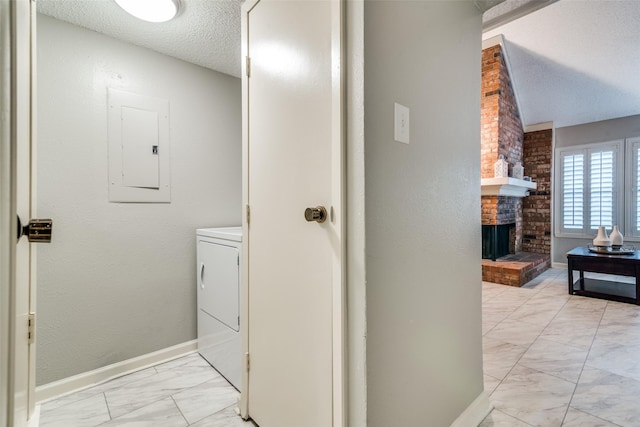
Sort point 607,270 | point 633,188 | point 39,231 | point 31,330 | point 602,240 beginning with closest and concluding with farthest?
point 39,231 → point 31,330 → point 607,270 → point 602,240 → point 633,188

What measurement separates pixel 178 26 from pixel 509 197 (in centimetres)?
510

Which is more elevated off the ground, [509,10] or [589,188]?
[509,10]

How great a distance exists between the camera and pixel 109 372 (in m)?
1.94

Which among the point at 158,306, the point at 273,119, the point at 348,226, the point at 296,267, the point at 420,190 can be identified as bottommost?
the point at 158,306

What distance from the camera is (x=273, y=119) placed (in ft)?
4.44

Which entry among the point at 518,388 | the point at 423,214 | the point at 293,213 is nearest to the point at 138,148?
the point at 293,213

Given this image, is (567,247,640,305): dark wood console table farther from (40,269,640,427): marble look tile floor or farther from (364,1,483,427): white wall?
(364,1,483,427): white wall

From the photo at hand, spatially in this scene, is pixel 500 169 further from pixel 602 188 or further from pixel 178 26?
pixel 178 26

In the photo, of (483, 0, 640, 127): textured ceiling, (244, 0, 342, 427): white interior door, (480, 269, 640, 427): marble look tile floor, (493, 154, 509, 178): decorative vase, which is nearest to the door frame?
(244, 0, 342, 427): white interior door

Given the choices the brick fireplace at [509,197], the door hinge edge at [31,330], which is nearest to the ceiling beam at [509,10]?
the brick fireplace at [509,197]

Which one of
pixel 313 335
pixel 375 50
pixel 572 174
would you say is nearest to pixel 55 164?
pixel 313 335

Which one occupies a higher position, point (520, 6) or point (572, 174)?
point (520, 6)

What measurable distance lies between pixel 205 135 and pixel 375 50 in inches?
74.5

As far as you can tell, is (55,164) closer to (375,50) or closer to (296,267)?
(296,267)
